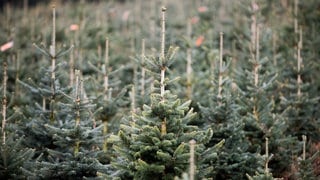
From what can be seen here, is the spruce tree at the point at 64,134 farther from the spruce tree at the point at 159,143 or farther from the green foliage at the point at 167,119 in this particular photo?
the spruce tree at the point at 159,143

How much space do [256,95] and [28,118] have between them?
20.9 ft

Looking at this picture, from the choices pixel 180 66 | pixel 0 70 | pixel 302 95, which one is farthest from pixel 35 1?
pixel 302 95

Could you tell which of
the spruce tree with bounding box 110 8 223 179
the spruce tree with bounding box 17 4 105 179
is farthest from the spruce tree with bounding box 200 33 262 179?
the spruce tree with bounding box 17 4 105 179

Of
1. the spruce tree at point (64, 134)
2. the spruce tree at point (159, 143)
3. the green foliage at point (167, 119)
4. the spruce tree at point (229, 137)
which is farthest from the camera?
the spruce tree at point (229, 137)

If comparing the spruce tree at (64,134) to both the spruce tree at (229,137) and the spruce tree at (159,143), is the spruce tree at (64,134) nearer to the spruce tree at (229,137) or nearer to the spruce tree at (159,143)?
the spruce tree at (159,143)

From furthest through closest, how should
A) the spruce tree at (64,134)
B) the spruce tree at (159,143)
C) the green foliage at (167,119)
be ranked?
the spruce tree at (64,134) < the green foliage at (167,119) < the spruce tree at (159,143)

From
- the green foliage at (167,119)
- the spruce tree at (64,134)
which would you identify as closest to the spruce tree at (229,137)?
the green foliage at (167,119)

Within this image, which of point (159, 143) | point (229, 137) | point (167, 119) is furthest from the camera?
point (229, 137)

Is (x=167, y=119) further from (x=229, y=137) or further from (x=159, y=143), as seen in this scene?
(x=229, y=137)

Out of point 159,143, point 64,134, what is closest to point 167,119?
point 159,143

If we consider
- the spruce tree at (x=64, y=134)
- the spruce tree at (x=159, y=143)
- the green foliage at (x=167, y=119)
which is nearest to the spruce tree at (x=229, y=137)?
the green foliage at (x=167, y=119)

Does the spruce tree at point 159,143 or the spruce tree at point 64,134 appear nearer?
the spruce tree at point 159,143

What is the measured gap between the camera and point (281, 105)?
523 inches

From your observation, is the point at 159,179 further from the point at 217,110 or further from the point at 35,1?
the point at 35,1
